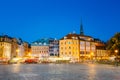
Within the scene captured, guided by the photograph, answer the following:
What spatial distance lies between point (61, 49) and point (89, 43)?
76.8 ft

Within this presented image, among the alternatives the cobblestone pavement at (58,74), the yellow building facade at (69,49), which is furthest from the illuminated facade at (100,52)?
the cobblestone pavement at (58,74)

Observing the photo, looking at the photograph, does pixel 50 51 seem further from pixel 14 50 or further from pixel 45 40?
pixel 14 50

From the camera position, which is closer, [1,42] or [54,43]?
[1,42]

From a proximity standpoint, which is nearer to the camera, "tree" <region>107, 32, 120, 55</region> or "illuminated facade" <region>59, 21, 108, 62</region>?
"tree" <region>107, 32, 120, 55</region>

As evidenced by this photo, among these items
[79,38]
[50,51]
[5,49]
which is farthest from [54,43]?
[5,49]

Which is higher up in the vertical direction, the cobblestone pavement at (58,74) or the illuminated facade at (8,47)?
the illuminated facade at (8,47)

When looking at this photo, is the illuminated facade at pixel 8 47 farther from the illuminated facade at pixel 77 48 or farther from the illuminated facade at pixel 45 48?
the illuminated facade at pixel 77 48

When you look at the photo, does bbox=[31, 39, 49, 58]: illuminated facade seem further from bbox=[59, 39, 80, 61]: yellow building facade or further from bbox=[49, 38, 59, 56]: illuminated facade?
bbox=[59, 39, 80, 61]: yellow building facade

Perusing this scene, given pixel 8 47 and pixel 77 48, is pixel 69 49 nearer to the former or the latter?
pixel 77 48

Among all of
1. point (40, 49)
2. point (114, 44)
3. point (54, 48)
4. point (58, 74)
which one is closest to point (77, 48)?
point (54, 48)

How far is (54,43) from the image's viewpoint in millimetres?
178625

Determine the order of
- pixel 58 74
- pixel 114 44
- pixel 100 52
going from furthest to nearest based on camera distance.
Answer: pixel 100 52, pixel 114 44, pixel 58 74

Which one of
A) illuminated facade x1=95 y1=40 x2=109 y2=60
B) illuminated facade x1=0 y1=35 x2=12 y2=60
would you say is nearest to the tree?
illuminated facade x1=0 y1=35 x2=12 y2=60

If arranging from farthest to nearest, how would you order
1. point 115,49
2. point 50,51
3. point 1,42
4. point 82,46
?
point 50,51
point 82,46
point 1,42
point 115,49
